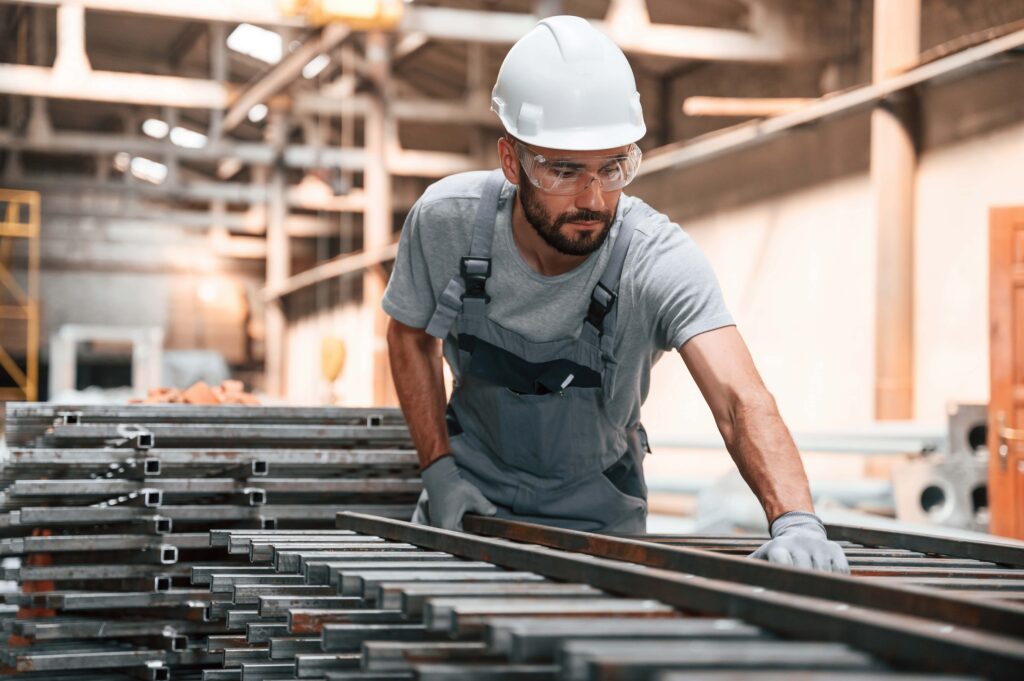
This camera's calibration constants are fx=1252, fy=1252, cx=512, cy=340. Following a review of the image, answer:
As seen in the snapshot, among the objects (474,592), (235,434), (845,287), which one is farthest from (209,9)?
(474,592)

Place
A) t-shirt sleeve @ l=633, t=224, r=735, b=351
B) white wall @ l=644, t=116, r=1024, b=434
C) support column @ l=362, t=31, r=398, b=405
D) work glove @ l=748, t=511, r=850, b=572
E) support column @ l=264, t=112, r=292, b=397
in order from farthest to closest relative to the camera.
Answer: support column @ l=264, t=112, r=292, b=397 < support column @ l=362, t=31, r=398, b=405 < white wall @ l=644, t=116, r=1024, b=434 < t-shirt sleeve @ l=633, t=224, r=735, b=351 < work glove @ l=748, t=511, r=850, b=572

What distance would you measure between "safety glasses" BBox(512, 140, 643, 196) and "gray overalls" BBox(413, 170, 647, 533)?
0.16m

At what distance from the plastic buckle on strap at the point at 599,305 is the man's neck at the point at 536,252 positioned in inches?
4.9

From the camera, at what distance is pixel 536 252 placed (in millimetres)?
3088

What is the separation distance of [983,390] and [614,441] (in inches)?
241

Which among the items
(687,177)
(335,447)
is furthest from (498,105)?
(687,177)

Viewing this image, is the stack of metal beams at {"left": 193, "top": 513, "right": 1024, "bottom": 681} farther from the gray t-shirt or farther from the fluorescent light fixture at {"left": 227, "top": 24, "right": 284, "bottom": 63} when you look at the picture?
the fluorescent light fixture at {"left": 227, "top": 24, "right": 284, "bottom": 63}

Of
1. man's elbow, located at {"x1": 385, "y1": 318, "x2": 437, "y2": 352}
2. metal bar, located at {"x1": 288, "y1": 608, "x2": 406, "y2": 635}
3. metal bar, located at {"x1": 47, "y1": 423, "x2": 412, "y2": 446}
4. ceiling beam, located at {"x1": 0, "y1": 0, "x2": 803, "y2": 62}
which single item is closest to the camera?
metal bar, located at {"x1": 288, "y1": 608, "x2": 406, "y2": 635}

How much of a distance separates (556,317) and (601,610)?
1.44 meters

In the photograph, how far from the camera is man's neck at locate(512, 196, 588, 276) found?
3.05 metres

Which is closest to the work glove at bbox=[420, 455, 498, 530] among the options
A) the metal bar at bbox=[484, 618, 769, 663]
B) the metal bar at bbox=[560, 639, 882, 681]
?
the metal bar at bbox=[484, 618, 769, 663]

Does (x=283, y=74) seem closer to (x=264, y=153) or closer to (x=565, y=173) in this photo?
(x=264, y=153)

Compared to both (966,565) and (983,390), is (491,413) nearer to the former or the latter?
(966,565)

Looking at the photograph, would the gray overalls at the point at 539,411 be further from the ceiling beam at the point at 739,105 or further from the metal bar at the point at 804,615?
the ceiling beam at the point at 739,105
